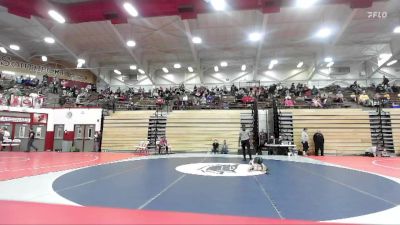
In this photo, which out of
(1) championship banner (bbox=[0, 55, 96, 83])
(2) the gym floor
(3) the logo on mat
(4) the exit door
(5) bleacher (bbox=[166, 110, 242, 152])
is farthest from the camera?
(1) championship banner (bbox=[0, 55, 96, 83])

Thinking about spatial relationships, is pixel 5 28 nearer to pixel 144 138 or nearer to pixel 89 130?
pixel 89 130

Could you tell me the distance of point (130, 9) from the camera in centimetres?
1025

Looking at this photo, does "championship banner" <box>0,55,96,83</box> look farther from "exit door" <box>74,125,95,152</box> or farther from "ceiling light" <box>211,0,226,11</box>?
"ceiling light" <box>211,0,226,11</box>

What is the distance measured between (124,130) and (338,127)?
14317mm

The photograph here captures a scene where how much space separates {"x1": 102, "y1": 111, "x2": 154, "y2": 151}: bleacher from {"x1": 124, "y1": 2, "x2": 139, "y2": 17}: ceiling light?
Answer: 934 centimetres

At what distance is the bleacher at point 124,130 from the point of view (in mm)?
17916

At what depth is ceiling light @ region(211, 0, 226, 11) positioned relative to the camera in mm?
9508

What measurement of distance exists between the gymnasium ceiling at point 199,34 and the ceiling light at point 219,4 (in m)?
0.66

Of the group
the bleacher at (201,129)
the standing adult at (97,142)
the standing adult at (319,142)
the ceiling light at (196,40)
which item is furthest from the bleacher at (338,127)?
the standing adult at (97,142)

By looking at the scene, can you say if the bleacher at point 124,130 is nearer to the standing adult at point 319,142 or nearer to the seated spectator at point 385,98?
the standing adult at point 319,142

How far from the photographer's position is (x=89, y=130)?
63.4ft

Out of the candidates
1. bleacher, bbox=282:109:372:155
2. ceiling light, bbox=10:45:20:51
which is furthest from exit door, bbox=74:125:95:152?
bleacher, bbox=282:109:372:155

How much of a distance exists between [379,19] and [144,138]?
1893cm

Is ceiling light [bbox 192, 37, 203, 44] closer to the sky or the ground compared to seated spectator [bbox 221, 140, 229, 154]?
closer to the sky
